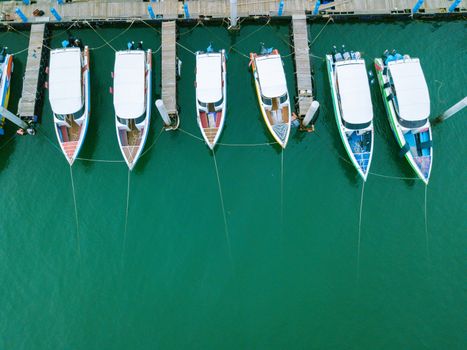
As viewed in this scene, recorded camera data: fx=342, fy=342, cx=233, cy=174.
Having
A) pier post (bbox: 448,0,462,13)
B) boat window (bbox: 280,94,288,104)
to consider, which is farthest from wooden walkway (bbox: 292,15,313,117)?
pier post (bbox: 448,0,462,13)

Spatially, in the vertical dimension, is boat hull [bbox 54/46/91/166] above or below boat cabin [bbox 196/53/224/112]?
below

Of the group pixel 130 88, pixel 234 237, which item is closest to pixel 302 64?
pixel 130 88

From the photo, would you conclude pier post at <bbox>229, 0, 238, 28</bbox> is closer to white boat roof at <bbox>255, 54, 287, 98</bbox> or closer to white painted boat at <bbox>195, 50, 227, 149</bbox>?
white painted boat at <bbox>195, 50, 227, 149</bbox>

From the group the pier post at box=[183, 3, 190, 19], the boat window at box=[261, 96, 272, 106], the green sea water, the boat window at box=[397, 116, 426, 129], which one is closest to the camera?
the green sea water

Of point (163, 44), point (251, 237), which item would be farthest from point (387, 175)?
point (163, 44)

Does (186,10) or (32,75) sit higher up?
(186,10)

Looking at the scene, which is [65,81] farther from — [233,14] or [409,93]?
[409,93]
